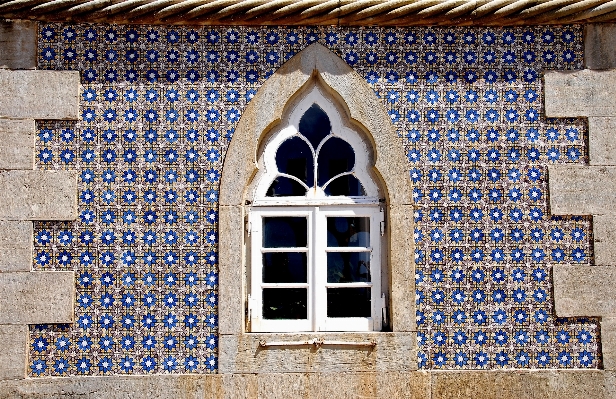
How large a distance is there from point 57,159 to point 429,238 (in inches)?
102

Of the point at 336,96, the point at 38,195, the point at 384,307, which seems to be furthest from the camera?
the point at 336,96

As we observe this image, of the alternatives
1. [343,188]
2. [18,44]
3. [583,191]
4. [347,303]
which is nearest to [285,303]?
[347,303]

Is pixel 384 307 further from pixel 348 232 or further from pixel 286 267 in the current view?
pixel 286 267

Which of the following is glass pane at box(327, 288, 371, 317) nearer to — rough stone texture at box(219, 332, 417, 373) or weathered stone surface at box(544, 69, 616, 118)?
rough stone texture at box(219, 332, 417, 373)

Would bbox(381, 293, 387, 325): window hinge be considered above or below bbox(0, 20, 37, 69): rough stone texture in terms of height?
below

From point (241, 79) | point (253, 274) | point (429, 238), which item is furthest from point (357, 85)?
point (253, 274)

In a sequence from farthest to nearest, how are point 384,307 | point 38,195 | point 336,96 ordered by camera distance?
point 336,96, point 384,307, point 38,195

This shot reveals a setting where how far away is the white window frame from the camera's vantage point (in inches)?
207

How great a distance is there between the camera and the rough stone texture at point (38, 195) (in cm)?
515

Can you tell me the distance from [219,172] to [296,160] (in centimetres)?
56

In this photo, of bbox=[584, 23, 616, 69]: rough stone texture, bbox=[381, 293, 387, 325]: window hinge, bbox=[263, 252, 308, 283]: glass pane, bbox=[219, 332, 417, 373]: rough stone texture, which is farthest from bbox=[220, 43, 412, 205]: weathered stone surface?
bbox=[584, 23, 616, 69]: rough stone texture

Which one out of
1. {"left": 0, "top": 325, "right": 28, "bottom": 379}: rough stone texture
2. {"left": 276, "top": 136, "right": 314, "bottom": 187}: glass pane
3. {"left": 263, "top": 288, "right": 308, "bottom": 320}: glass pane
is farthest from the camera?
{"left": 276, "top": 136, "right": 314, "bottom": 187}: glass pane

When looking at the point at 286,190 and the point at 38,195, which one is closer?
the point at 38,195

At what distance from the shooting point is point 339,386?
5.11 metres
